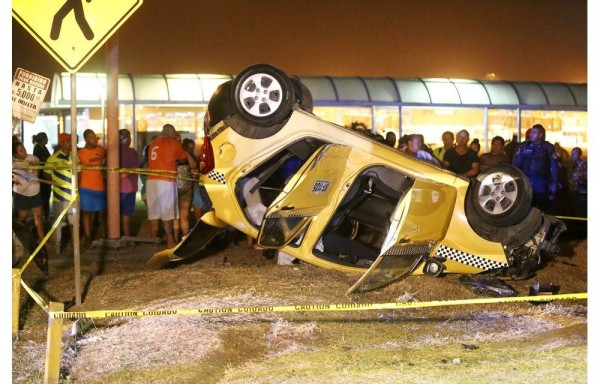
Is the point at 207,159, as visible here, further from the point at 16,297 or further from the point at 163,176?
the point at 163,176


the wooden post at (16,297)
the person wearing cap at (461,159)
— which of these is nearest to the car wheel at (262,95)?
the wooden post at (16,297)

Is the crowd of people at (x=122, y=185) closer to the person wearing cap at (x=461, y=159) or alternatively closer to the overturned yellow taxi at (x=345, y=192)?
the overturned yellow taxi at (x=345, y=192)

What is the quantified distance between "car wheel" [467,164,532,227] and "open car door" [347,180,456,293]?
268 millimetres

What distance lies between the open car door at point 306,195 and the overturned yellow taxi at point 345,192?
0.03 ft

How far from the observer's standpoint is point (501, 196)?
8297mm

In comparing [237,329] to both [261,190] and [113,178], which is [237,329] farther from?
[113,178]

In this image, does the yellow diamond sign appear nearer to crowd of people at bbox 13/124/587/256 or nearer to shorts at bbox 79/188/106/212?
crowd of people at bbox 13/124/587/256

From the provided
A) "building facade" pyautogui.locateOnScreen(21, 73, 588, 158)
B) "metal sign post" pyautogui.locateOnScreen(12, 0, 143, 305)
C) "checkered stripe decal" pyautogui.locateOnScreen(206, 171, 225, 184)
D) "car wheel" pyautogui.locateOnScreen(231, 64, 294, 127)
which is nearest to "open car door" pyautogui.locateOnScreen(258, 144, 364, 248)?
"car wheel" pyautogui.locateOnScreen(231, 64, 294, 127)

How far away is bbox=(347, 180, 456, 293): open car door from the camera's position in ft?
25.6

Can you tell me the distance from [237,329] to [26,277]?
4.24 meters

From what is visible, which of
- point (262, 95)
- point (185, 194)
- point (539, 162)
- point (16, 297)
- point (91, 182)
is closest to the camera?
point (16, 297)

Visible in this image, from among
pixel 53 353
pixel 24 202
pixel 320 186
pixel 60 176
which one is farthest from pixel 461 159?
pixel 53 353

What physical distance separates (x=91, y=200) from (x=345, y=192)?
599 centimetres
